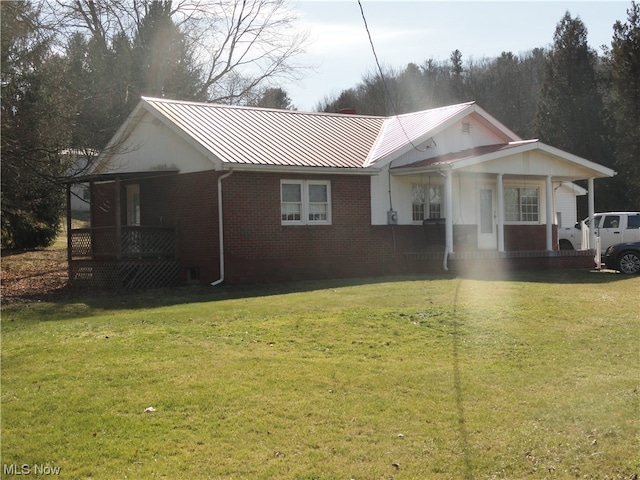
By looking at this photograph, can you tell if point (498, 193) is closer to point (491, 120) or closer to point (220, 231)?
point (491, 120)

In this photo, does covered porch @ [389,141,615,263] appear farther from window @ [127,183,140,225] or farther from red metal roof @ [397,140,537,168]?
window @ [127,183,140,225]

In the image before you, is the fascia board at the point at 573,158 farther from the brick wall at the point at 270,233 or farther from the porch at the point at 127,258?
the porch at the point at 127,258

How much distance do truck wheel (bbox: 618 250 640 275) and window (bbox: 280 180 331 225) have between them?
7.94 metres

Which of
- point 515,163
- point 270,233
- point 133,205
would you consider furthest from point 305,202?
point 515,163

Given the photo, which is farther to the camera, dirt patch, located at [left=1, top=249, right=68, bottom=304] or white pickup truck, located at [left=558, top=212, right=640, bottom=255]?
white pickup truck, located at [left=558, top=212, right=640, bottom=255]

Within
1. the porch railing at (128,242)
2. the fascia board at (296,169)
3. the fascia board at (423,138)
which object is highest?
the fascia board at (423,138)

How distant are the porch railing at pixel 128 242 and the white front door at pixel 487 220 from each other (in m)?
9.26

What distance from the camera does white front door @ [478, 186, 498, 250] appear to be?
2330 centimetres

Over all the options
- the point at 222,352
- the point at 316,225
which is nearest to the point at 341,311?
the point at 222,352

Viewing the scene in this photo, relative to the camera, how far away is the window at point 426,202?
22.4 meters

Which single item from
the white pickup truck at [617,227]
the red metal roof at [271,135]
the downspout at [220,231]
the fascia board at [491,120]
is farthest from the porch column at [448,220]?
the white pickup truck at [617,227]

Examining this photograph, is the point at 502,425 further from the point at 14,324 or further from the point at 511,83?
the point at 511,83

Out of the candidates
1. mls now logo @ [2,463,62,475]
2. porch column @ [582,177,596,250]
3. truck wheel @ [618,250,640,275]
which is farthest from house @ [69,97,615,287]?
mls now logo @ [2,463,62,475]

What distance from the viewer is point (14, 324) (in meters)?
13.1
